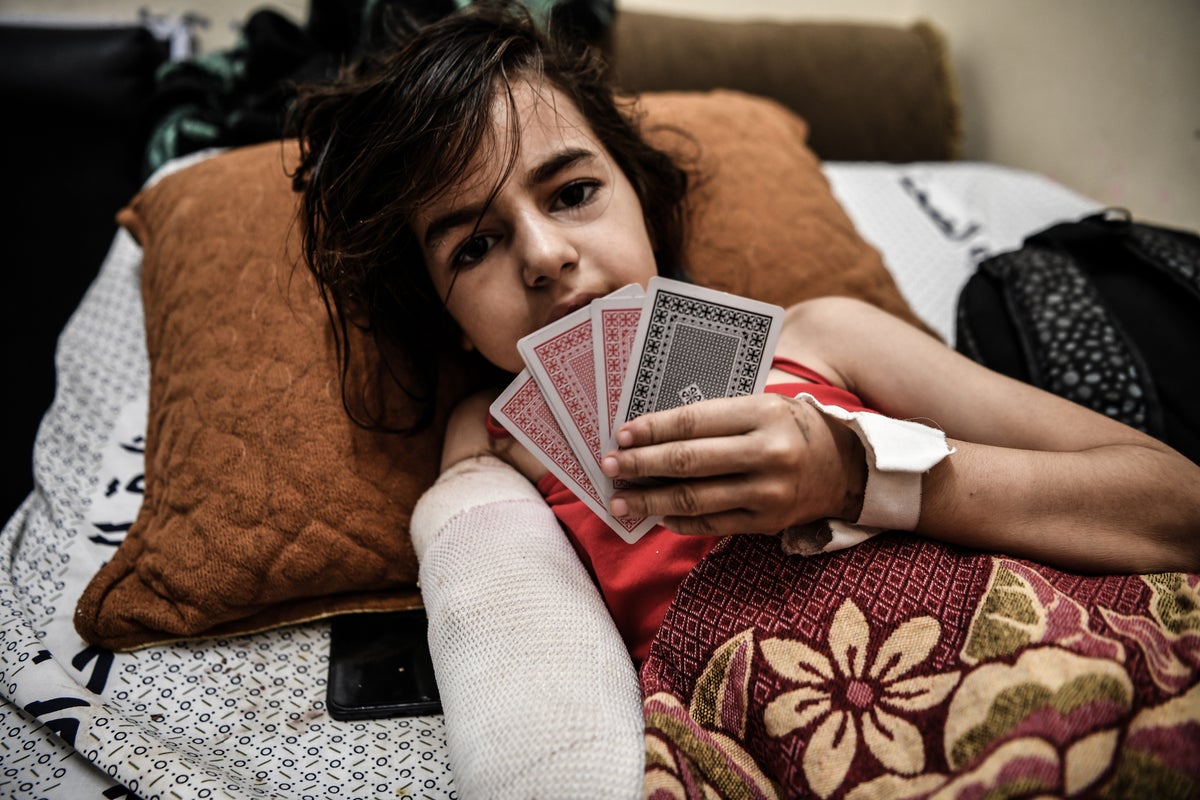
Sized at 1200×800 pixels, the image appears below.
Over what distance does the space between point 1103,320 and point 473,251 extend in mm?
1038

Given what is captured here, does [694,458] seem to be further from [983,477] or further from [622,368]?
[983,477]

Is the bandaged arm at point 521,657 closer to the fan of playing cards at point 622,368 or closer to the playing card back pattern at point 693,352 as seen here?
the fan of playing cards at point 622,368

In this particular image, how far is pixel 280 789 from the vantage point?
0.82 m

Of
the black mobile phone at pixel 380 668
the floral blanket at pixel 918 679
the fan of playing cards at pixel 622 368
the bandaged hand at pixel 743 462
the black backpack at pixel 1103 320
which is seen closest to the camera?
the floral blanket at pixel 918 679

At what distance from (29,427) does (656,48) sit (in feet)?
5.86

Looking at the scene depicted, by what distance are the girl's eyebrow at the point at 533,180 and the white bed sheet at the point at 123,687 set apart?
0.63 metres

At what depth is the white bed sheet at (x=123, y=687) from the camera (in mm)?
812

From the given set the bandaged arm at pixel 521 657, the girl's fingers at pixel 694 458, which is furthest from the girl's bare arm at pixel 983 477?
the bandaged arm at pixel 521 657

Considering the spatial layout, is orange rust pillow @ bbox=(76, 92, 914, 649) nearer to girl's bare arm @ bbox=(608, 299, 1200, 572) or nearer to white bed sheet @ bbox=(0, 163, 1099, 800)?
white bed sheet @ bbox=(0, 163, 1099, 800)

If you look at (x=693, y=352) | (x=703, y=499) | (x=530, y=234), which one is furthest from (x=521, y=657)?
(x=530, y=234)

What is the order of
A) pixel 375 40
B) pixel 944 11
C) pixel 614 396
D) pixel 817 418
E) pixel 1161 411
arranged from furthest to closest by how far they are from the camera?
pixel 944 11, pixel 375 40, pixel 1161 411, pixel 614 396, pixel 817 418

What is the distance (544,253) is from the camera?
88cm

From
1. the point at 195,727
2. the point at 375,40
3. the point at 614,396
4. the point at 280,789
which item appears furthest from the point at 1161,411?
the point at 375,40

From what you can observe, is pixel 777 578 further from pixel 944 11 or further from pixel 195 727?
pixel 944 11
